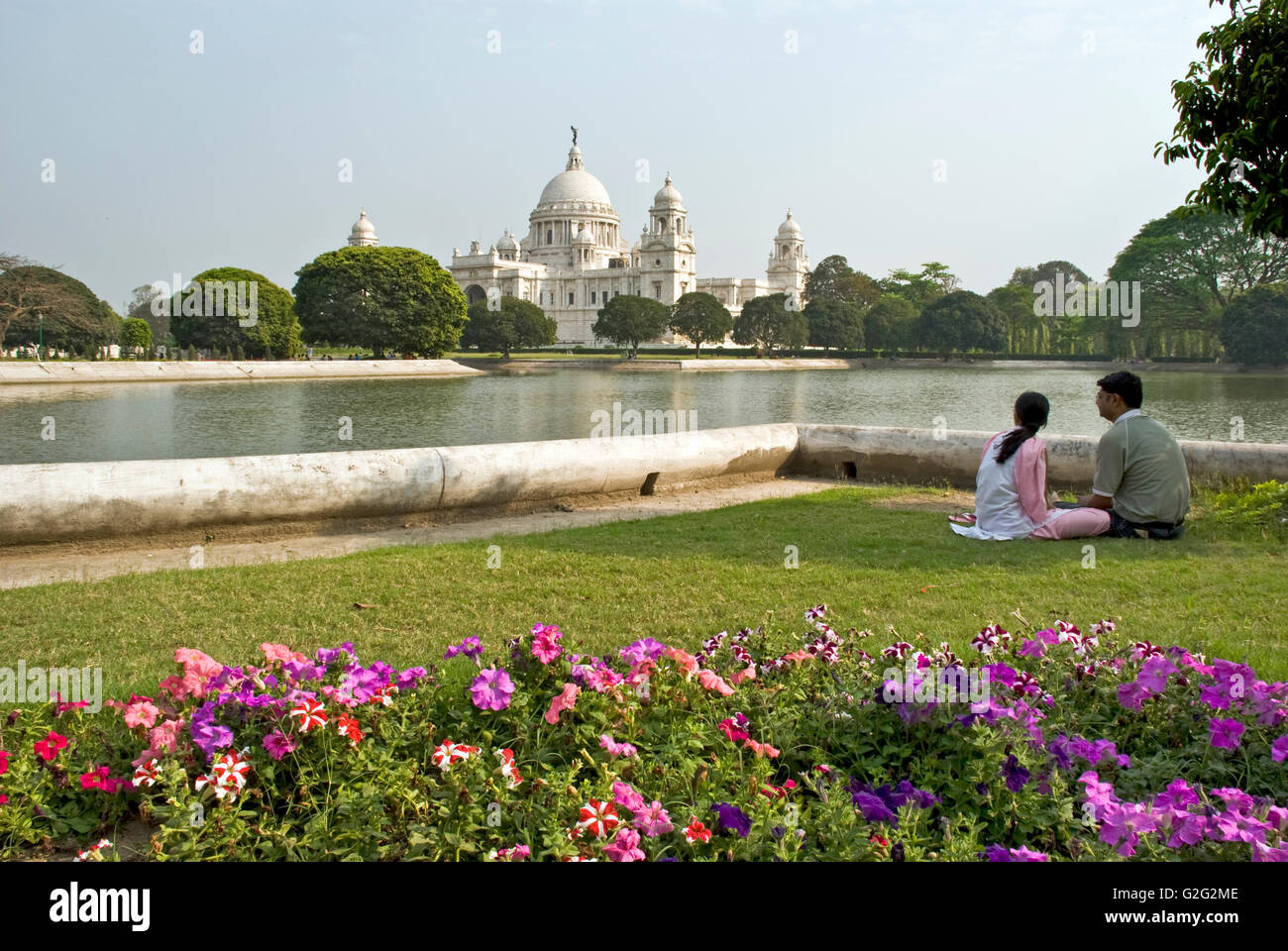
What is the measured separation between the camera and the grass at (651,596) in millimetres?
3496

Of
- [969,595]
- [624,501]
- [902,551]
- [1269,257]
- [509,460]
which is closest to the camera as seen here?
[969,595]

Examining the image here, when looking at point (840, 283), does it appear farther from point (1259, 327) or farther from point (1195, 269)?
point (1259, 327)

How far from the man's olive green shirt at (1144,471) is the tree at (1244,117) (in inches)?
63.7

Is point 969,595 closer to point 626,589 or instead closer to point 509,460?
point 626,589

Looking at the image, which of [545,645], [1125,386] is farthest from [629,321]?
[545,645]

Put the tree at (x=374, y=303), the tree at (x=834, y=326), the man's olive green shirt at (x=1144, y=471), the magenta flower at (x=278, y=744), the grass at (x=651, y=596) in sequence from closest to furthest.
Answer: the magenta flower at (x=278, y=744)
the grass at (x=651, y=596)
the man's olive green shirt at (x=1144, y=471)
the tree at (x=374, y=303)
the tree at (x=834, y=326)

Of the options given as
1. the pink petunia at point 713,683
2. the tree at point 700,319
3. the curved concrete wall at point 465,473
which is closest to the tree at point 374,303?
the tree at point 700,319

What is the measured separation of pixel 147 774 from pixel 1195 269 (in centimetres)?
6035

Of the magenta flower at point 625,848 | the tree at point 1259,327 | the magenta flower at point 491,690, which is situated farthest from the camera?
the tree at point 1259,327

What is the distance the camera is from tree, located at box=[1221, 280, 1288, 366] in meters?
44.1

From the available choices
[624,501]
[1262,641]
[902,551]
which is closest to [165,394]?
[624,501]

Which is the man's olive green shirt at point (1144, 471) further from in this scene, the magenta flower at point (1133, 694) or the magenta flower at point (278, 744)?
the magenta flower at point (278, 744)
